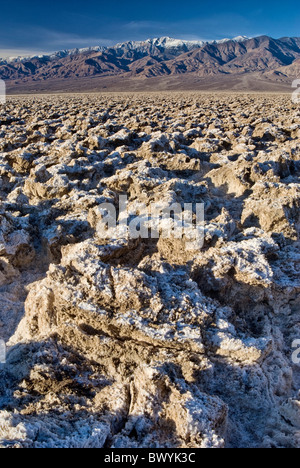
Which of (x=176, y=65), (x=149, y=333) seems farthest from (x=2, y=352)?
(x=176, y=65)

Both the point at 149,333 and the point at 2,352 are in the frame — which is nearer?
the point at 149,333

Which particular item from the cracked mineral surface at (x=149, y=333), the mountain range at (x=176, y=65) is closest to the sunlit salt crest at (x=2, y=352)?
the cracked mineral surface at (x=149, y=333)

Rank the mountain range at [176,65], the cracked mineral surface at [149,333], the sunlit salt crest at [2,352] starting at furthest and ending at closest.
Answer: the mountain range at [176,65] < the sunlit salt crest at [2,352] < the cracked mineral surface at [149,333]

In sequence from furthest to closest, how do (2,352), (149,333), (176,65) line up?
(176,65)
(2,352)
(149,333)

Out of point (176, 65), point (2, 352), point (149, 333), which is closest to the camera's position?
point (149, 333)

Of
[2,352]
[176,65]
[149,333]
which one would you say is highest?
[176,65]

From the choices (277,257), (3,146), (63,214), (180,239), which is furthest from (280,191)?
(3,146)

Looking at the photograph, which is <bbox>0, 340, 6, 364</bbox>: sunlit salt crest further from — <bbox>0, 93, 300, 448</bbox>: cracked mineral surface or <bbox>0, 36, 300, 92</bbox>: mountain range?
<bbox>0, 36, 300, 92</bbox>: mountain range

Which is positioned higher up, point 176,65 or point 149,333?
point 176,65

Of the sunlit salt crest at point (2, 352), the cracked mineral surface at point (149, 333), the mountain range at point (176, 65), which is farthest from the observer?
the mountain range at point (176, 65)

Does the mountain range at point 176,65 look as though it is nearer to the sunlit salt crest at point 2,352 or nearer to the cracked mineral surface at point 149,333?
the cracked mineral surface at point 149,333

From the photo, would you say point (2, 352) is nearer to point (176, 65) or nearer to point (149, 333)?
point (149, 333)

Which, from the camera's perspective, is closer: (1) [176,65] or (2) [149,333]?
(2) [149,333]

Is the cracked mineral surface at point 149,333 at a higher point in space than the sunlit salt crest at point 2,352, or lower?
higher
